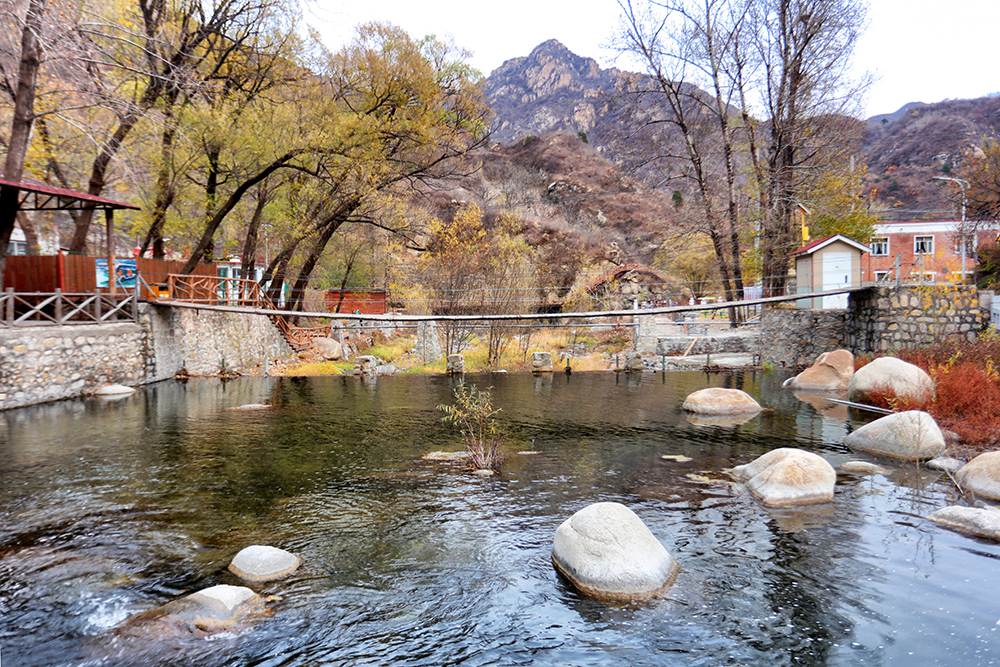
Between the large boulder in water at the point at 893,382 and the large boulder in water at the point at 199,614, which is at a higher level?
the large boulder in water at the point at 893,382

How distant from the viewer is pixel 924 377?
11.5 meters

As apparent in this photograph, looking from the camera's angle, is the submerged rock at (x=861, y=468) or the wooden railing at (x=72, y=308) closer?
the submerged rock at (x=861, y=468)

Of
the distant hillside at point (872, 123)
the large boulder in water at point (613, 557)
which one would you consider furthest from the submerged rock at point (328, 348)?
the large boulder in water at point (613, 557)

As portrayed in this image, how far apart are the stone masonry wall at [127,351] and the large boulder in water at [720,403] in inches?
563

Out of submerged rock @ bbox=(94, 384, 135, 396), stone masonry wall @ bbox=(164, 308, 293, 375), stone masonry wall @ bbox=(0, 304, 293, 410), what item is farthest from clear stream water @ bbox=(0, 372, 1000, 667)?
stone masonry wall @ bbox=(164, 308, 293, 375)

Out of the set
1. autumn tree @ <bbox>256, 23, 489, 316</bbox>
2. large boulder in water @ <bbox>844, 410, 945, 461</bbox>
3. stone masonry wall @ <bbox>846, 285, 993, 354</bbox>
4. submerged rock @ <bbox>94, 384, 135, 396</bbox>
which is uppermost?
autumn tree @ <bbox>256, 23, 489, 316</bbox>

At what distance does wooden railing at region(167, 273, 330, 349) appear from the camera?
1848 cm

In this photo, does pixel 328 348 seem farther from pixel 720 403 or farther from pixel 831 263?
pixel 831 263

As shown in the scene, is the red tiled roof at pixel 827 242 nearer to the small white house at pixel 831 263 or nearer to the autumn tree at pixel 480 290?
the small white house at pixel 831 263

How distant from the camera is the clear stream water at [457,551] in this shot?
432cm

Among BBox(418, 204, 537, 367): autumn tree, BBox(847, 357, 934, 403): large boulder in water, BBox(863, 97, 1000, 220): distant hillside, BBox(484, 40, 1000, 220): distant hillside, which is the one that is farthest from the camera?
BBox(863, 97, 1000, 220): distant hillside

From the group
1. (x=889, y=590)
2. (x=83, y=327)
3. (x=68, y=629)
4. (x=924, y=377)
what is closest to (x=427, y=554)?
(x=68, y=629)

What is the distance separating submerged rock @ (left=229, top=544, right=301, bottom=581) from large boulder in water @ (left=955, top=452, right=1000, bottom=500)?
26.1 feet

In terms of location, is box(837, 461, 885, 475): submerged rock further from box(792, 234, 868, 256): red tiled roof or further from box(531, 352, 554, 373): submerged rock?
box(792, 234, 868, 256): red tiled roof
